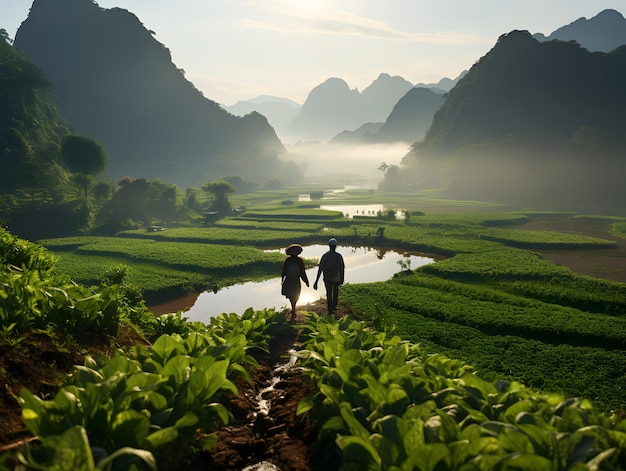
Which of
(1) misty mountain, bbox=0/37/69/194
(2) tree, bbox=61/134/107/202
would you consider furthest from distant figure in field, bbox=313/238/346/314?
(2) tree, bbox=61/134/107/202

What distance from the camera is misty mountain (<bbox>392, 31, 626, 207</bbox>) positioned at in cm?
11144

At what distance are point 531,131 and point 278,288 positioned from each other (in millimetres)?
141044

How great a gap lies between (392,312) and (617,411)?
938 cm

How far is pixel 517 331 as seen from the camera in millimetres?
14914

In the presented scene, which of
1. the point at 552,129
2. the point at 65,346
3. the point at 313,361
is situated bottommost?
the point at 313,361

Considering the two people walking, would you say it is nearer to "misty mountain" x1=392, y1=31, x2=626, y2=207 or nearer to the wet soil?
the wet soil

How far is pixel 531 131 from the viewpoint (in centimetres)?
13700

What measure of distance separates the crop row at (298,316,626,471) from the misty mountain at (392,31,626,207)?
384 feet

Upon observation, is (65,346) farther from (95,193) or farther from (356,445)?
(95,193)

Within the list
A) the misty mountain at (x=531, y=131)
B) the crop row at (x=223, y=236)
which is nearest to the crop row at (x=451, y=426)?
the crop row at (x=223, y=236)

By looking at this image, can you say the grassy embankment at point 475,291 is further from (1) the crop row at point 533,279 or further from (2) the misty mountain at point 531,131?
(2) the misty mountain at point 531,131

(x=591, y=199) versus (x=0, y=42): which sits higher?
(x=0, y=42)

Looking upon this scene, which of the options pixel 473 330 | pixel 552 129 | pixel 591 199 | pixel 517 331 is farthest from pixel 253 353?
pixel 552 129

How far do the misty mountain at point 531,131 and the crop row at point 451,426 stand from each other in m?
117
